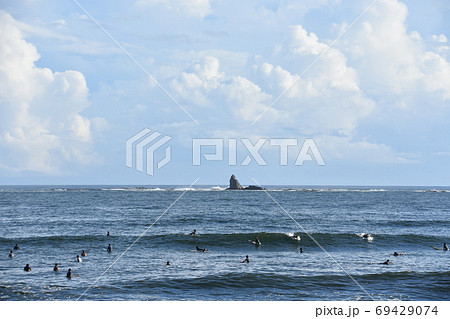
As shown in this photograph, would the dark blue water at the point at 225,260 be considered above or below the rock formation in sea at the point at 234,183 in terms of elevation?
below

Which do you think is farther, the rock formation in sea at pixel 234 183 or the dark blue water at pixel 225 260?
the rock formation in sea at pixel 234 183

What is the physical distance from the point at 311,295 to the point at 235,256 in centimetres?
1340

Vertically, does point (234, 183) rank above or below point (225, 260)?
above

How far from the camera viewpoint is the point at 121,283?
28.9m

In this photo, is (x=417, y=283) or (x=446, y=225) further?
(x=446, y=225)

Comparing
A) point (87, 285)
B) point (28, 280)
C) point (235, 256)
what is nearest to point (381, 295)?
point (235, 256)

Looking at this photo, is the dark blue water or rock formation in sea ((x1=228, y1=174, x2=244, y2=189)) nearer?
the dark blue water

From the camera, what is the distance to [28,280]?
29.4 metres

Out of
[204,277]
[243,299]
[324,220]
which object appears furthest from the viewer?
[324,220]

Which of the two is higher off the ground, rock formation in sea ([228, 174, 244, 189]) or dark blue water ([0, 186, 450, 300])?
rock formation in sea ([228, 174, 244, 189])

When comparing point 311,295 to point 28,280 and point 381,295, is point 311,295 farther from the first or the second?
point 28,280

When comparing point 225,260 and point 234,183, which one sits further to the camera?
point 234,183

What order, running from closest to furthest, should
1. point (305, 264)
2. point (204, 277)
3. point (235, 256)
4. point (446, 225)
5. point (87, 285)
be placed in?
point (87, 285) → point (204, 277) → point (305, 264) → point (235, 256) → point (446, 225)
